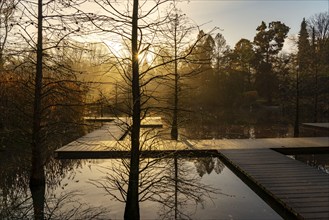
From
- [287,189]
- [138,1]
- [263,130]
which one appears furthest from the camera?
[263,130]

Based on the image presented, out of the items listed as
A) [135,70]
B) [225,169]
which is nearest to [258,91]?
[225,169]

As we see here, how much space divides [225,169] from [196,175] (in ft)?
4.48

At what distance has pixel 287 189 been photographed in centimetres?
773

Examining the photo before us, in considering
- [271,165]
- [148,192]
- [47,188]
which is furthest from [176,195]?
[271,165]

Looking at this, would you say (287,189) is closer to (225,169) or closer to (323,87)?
(225,169)

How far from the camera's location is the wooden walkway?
6.56m

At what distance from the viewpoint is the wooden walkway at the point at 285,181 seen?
21.5 ft

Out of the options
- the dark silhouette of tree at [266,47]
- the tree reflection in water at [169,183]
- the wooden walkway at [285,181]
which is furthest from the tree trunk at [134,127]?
the dark silhouette of tree at [266,47]

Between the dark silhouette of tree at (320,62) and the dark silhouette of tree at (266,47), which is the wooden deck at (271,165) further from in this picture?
the dark silhouette of tree at (266,47)

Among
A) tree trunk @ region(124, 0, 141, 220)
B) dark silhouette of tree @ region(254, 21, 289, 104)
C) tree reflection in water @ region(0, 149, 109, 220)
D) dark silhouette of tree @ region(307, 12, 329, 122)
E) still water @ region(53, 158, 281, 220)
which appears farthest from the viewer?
dark silhouette of tree @ region(254, 21, 289, 104)

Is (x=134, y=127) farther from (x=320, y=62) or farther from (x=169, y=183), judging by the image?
(x=320, y=62)

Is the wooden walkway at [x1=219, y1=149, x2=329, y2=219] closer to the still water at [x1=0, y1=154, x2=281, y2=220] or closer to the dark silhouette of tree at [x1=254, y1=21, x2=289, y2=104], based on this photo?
the still water at [x1=0, y1=154, x2=281, y2=220]

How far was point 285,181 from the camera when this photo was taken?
8398 mm

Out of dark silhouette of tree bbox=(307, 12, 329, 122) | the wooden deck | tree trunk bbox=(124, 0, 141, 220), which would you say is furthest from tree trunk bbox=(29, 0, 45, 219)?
dark silhouette of tree bbox=(307, 12, 329, 122)
